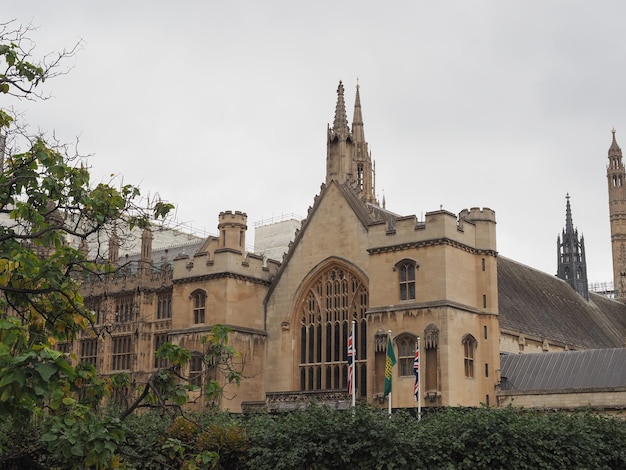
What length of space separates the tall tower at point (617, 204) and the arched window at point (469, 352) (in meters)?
48.2

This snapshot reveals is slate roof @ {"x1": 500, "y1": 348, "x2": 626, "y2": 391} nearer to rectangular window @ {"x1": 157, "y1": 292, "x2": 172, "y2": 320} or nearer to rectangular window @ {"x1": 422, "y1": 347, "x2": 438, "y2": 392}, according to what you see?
rectangular window @ {"x1": 422, "y1": 347, "x2": 438, "y2": 392}

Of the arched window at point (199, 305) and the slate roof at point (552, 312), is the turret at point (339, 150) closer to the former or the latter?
the arched window at point (199, 305)

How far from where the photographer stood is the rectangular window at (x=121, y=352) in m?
51.5

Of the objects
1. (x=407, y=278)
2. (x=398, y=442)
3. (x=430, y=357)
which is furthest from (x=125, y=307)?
(x=398, y=442)

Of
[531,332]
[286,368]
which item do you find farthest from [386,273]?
[531,332]

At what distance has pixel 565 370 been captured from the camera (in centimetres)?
4138

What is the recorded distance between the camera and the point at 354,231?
4238 centimetres

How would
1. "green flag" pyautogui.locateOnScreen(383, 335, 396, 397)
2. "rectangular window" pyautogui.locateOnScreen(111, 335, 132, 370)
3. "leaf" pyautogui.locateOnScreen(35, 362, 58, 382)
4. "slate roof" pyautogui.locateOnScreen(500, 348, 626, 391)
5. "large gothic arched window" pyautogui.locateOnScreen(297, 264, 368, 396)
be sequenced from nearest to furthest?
"leaf" pyautogui.locateOnScreen(35, 362, 58, 382), "green flag" pyautogui.locateOnScreen(383, 335, 396, 397), "slate roof" pyautogui.locateOnScreen(500, 348, 626, 391), "large gothic arched window" pyautogui.locateOnScreen(297, 264, 368, 396), "rectangular window" pyautogui.locateOnScreen(111, 335, 132, 370)

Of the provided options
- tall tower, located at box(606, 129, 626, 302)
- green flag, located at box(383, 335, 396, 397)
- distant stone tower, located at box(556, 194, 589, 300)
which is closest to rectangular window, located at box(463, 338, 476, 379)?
green flag, located at box(383, 335, 396, 397)

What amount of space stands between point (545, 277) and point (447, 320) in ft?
85.8

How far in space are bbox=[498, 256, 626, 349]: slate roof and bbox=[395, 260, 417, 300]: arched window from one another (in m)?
8.41

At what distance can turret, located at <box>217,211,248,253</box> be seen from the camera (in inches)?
1809

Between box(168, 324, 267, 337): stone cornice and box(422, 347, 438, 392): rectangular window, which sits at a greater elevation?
box(168, 324, 267, 337): stone cornice

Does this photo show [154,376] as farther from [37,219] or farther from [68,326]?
[37,219]
